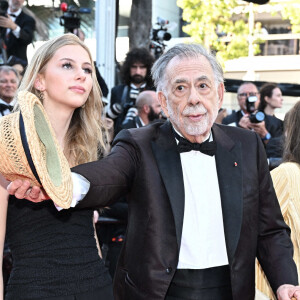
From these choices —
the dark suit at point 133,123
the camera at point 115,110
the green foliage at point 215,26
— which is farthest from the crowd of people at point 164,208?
the green foliage at point 215,26

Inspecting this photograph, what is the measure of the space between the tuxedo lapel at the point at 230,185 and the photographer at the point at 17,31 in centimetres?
626

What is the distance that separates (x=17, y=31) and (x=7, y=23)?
0.58 feet

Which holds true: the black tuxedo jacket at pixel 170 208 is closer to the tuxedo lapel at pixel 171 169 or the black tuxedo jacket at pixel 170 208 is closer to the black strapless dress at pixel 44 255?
the tuxedo lapel at pixel 171 169

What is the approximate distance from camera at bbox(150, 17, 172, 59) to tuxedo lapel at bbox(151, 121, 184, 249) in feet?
24.6

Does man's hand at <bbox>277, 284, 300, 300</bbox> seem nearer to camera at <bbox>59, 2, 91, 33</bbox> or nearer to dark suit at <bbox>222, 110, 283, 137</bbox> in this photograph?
dark suit at <bbox>222, 110, 283, 137</bbox>

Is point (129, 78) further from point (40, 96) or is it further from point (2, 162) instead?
point (2, 162)

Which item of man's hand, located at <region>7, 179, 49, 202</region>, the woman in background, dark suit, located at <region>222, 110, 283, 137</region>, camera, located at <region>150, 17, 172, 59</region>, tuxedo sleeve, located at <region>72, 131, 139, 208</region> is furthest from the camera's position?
camera, located at <region>150, 17, 172, 59</region>

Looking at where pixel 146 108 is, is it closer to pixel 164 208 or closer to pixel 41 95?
pixel 41 95

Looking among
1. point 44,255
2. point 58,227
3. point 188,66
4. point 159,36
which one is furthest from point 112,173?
point 159,36

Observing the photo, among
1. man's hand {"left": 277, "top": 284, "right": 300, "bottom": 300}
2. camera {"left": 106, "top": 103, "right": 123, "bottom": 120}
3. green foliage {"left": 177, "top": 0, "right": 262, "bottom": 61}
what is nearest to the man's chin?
camera {"left": 106, "top": 103, "right": 123, "bottom": 120}

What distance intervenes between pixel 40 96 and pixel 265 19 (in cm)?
3340

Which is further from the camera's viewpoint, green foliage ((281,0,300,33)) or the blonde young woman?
green foliage ((281,0,300,33))

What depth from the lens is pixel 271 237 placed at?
3.10 m

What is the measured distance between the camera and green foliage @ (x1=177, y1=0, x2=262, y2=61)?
76.5 feet
